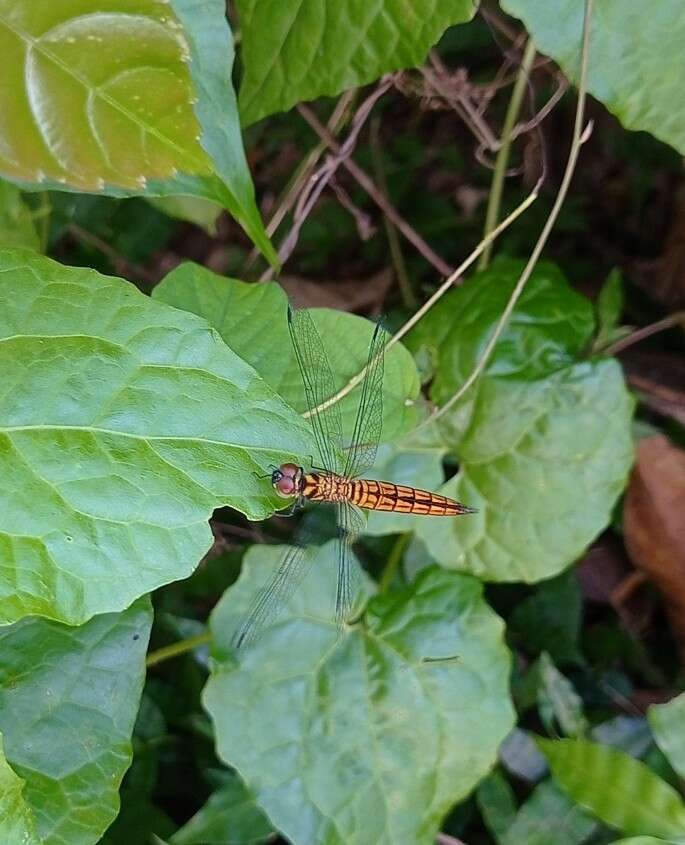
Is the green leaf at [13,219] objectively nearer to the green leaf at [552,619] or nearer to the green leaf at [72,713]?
the green leaf at [72,713]

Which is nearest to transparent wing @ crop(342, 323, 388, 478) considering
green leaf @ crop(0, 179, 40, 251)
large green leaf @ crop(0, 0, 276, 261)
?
large green leaf @ crop(0, 0, 276, 261)

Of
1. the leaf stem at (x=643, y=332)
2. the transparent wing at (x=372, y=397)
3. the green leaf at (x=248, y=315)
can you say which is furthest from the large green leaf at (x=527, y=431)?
the green leaf at (x=248, y=315)

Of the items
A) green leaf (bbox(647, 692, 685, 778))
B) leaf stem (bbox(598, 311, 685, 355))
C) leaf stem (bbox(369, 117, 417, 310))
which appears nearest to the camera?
green leaf (bbox(647, 692, 685, 778))

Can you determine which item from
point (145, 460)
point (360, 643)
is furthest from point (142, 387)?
point (360, 643)

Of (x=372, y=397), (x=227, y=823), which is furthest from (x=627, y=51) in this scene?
(x=227, y=823)

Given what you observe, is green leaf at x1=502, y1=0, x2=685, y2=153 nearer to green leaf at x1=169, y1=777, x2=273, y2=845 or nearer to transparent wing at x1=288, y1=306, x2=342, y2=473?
transparent wing at x1=288, y1=306, x2=342, y2=473

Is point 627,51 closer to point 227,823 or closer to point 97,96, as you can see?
point 97,96

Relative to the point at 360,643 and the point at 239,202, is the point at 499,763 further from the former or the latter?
the point at 239,202

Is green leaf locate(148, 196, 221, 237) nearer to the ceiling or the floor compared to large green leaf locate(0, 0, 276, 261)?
nearer to the floor
